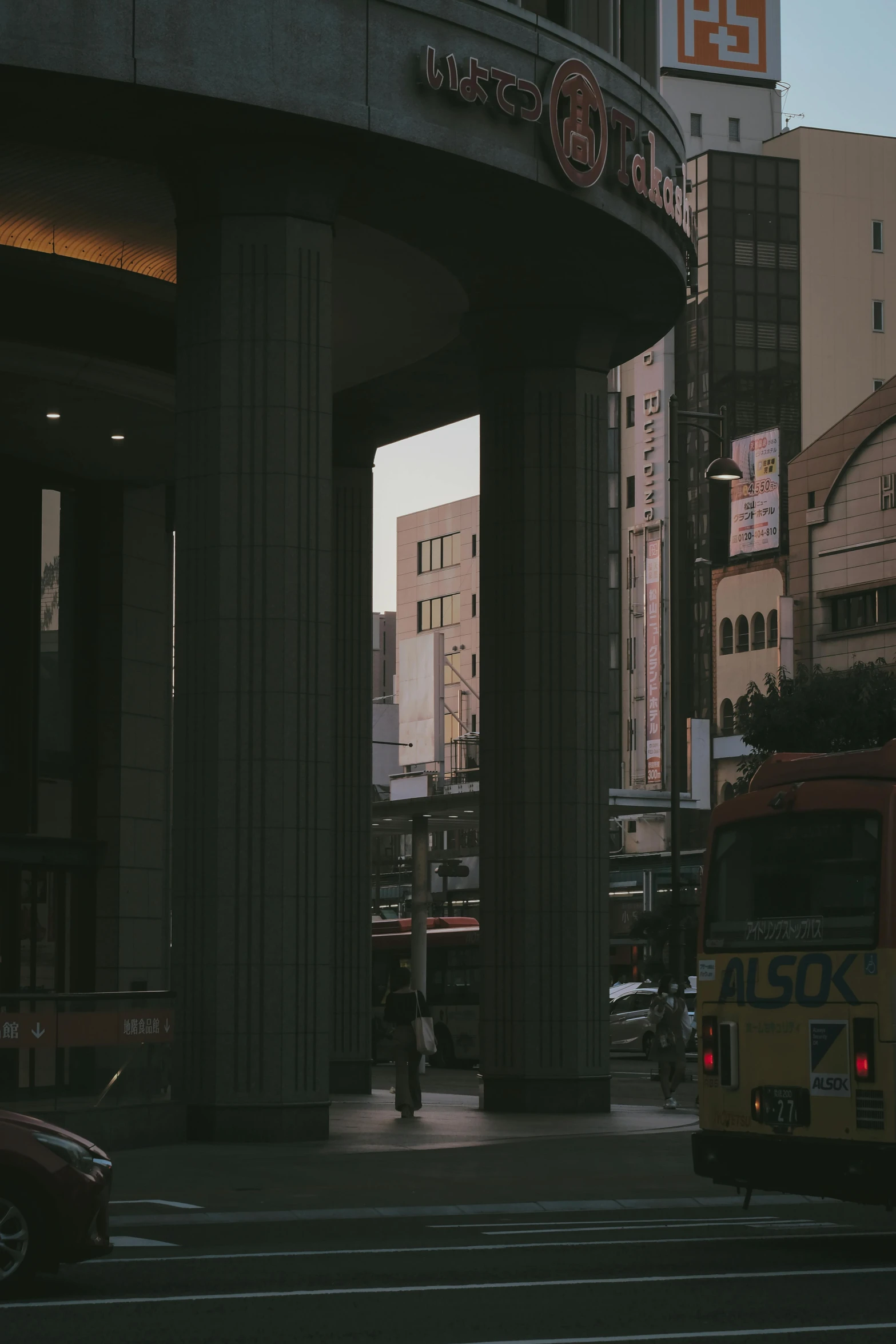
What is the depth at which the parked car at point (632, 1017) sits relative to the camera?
5325 cm

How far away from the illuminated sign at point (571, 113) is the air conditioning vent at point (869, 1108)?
43.4 ft

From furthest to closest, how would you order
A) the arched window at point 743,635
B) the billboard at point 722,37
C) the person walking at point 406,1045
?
the billboard at point 722,37
the arched window at point 743,635
the person walking at point 406,1045

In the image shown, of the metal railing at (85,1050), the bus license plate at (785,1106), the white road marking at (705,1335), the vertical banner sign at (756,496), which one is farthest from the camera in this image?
the vertical banner sign at (756,496)

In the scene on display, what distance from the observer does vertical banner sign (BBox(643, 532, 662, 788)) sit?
93625 mm

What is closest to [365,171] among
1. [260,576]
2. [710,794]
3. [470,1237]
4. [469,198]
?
[469,198]

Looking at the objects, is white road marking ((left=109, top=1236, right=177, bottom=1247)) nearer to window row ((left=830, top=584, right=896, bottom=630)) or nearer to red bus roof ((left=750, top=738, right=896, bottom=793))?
red bus roof ((left=750, top=738, right=896, bottom=793))

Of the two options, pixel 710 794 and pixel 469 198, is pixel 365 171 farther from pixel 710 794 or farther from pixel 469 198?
pixel 710 794

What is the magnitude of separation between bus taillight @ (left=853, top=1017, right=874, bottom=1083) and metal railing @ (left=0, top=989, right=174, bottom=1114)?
8.92m

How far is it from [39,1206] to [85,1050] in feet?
30.6

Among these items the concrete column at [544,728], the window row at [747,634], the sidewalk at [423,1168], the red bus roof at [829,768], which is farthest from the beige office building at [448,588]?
the red bus roof at [829,768]

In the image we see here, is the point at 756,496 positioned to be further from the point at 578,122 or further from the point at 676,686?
the point at 578,122

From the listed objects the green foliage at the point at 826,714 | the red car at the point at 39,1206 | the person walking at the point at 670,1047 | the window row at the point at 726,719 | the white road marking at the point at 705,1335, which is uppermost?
the window row at the point at 726,719

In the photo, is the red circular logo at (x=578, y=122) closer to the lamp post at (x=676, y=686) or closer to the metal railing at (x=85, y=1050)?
the metal railing at (x=85, y=1050)

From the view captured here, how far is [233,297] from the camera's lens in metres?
22.0
